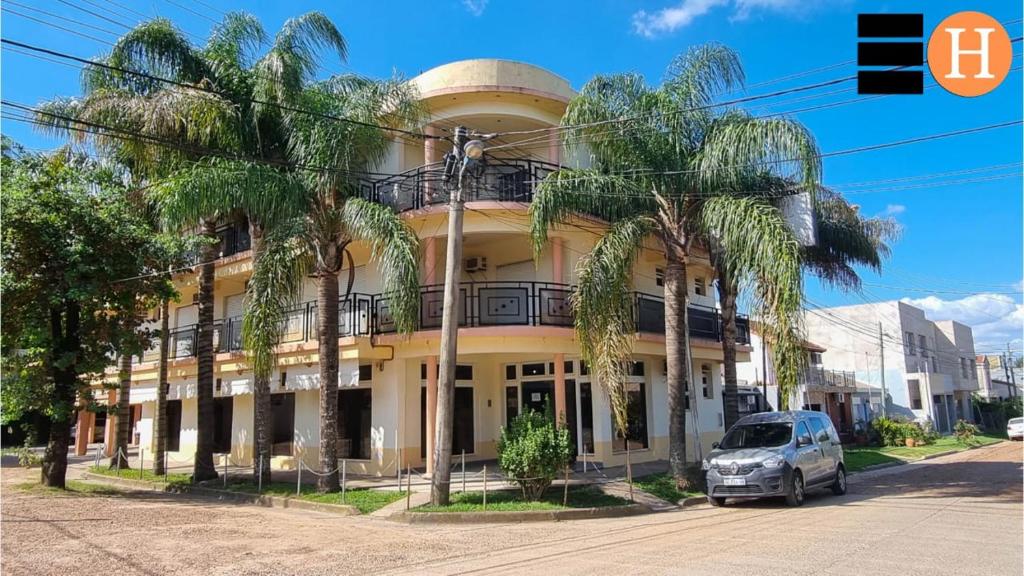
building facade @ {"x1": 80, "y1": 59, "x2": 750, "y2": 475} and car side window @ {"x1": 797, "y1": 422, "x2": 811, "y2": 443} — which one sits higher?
building facade @ {"x1": 80, "y1": 59, "x2": 750, "y2": 475}

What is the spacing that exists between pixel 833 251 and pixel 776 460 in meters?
9.00

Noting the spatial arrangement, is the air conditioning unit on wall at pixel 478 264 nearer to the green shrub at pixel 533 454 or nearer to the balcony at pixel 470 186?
the balcony at pixel 470 186

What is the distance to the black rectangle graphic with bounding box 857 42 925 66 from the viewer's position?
341 inches

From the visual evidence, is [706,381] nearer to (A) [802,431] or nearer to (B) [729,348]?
(B) [729,348]

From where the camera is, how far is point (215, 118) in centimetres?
1581

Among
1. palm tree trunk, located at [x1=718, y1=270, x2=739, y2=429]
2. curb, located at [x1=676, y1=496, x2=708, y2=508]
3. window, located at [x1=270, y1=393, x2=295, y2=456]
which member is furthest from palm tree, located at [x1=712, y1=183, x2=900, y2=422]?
window, located at [x1=270, y1=393, x2=295, y2=456]

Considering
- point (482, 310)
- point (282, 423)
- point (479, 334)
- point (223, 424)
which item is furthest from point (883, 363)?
point (223, 424)

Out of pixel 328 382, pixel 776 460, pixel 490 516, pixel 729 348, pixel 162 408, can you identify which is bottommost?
pixel 490 516

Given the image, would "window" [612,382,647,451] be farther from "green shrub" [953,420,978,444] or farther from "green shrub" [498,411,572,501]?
"green shrub" [953,420,978,444]

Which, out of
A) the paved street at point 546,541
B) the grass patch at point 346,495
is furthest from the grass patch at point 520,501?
A: the grass patch at point 346,495

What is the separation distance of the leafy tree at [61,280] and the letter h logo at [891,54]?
15682mm

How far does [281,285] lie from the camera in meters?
14.4

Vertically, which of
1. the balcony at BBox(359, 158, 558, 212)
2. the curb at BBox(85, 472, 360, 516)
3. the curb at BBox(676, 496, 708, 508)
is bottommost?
the curb at BBox(676, 496, 708, 508)

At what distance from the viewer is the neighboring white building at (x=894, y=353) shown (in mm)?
41188
